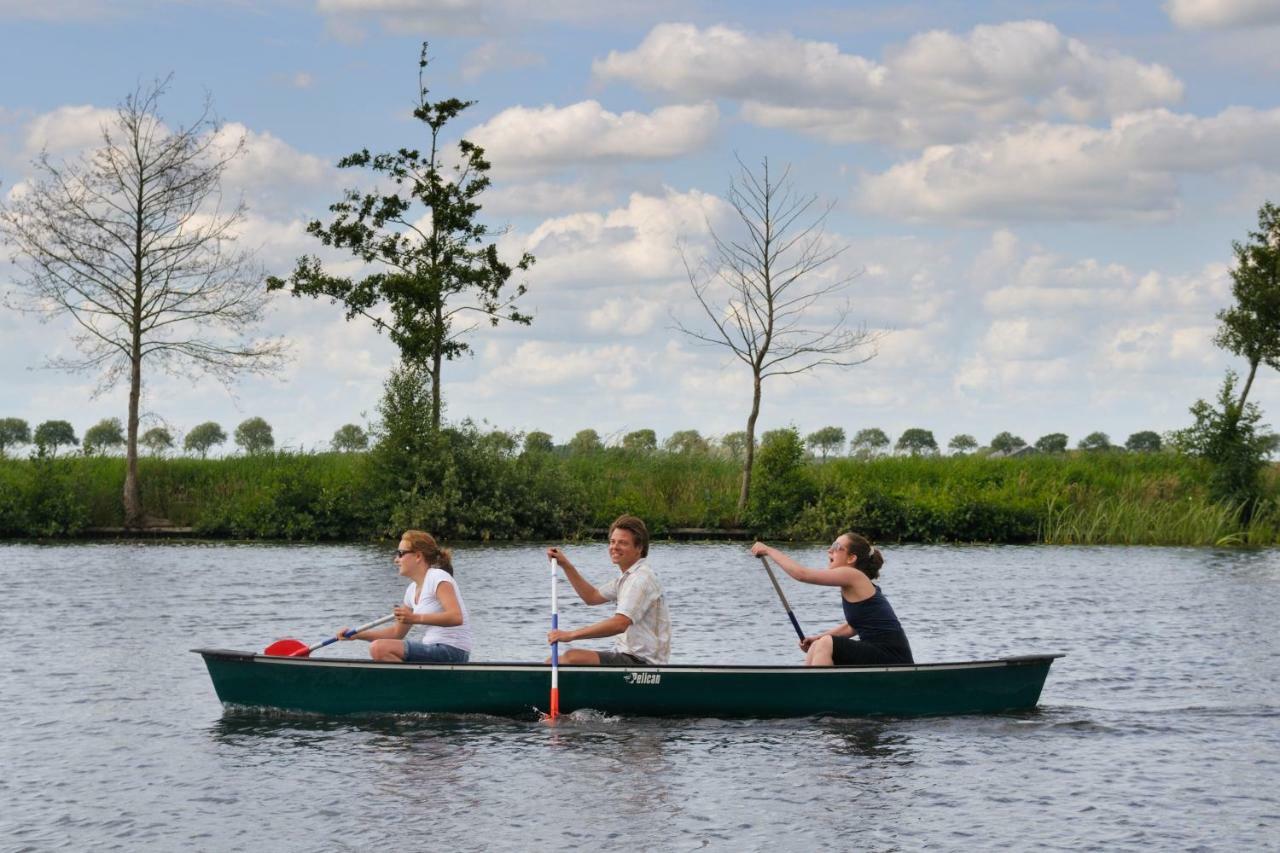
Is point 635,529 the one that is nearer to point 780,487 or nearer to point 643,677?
point 643,677

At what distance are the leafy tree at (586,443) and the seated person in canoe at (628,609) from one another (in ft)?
94.3

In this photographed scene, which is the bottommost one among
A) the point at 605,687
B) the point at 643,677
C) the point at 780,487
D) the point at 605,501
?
the point at 605,687

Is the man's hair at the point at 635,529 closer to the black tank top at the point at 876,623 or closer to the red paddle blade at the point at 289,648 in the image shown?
the black tank top at the point at 876,623

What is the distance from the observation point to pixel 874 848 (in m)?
9.84

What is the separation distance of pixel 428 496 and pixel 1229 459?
19973 millimetres

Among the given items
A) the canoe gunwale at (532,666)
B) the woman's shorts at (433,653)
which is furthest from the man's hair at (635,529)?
the woman's shorts at (433,653)

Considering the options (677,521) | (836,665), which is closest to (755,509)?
(677,521)

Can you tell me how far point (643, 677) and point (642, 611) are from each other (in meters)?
0.62

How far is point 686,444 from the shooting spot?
42969mm

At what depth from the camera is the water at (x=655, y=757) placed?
404 inches

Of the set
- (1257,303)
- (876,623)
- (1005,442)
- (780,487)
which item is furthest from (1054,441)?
(876,623)

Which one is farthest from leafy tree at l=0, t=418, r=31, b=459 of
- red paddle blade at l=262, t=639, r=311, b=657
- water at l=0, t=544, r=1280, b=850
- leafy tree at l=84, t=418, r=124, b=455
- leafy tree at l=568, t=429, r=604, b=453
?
red paddle blade at l=262, t=639, r=311, b=657

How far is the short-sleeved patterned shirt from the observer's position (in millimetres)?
13320

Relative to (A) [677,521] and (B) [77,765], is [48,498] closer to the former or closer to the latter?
(A) [677,521]
